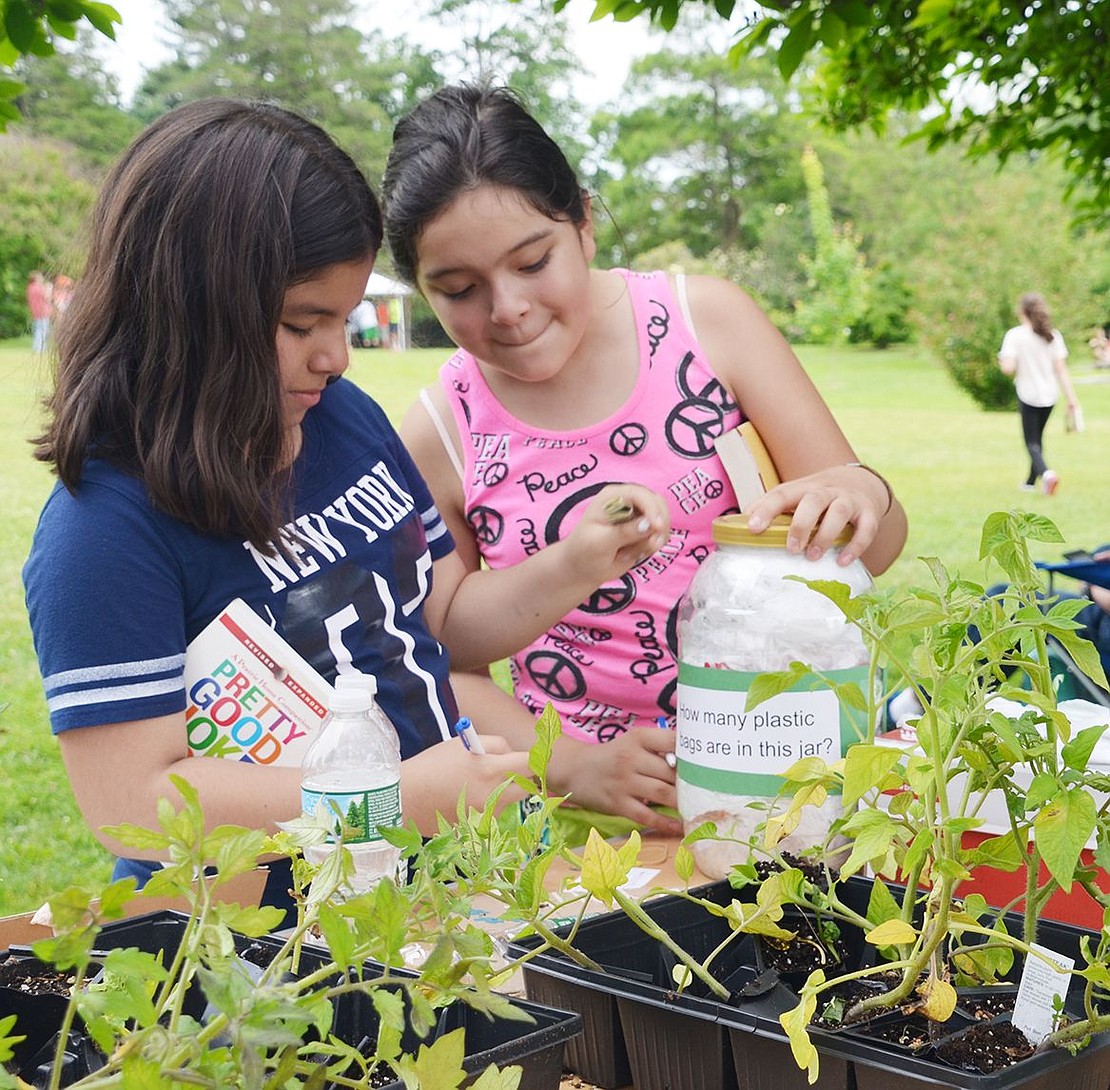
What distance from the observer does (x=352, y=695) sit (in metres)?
1.02

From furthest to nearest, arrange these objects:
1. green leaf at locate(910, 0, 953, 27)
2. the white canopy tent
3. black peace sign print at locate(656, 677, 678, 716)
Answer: green leaf at locate(910, 0, 953, 27) → the white canopy tent → black peace sign print at locate(656, 677, 678, 716)

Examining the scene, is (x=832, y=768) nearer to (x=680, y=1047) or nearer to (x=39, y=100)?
(x=680, y=1047)

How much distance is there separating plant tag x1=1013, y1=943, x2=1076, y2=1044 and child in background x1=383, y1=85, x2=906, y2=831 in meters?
0.87

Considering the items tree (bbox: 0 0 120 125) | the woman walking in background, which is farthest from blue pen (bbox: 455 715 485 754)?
the woman walking in background

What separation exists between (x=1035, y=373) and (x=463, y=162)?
1021cm

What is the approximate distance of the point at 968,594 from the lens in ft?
2.54

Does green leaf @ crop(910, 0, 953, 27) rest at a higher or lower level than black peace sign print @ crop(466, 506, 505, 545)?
higher

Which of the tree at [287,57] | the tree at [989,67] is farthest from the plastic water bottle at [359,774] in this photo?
the tree at [287,57]

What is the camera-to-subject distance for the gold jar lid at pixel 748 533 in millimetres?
1223

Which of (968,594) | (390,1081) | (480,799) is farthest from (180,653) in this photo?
(968,594)

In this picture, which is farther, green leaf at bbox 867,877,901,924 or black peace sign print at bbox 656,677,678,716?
black peace sign print at bbox 656,677,678,716

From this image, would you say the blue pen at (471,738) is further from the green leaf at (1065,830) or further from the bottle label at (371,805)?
the green leaf at (1065,830)

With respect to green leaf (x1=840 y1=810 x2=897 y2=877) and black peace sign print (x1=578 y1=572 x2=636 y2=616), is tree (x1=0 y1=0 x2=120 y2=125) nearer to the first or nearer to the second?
black peace sign print (x1=578 y1=572 x2=636 y2=616)

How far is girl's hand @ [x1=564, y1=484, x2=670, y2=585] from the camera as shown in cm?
149
